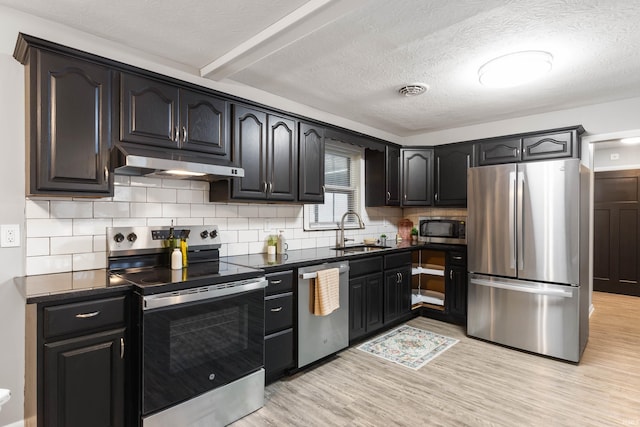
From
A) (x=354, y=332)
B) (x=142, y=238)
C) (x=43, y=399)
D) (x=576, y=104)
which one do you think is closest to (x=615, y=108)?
(x=576, y=104)

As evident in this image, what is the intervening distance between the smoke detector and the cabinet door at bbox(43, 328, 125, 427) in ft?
9.60

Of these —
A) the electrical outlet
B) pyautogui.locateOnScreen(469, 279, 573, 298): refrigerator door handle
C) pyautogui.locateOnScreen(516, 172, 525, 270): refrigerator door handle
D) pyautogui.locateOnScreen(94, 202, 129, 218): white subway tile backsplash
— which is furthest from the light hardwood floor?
the electrical outlet

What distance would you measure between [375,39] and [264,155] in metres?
1.28

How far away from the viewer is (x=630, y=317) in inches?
174

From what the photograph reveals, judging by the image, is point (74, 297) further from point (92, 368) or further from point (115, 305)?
point (92, 368)

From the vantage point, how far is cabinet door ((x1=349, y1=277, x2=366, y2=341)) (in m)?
3.32

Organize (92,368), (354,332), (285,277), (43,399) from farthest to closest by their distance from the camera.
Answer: (354,332) < (285,277) < (92,368) < (43,399)

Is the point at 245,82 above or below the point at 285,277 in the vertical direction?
above

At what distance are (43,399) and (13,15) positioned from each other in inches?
84.1

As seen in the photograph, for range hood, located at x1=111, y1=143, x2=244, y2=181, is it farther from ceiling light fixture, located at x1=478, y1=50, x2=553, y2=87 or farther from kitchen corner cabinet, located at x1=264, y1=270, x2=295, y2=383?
ceiling light fixture, located at x1=478, y1=50, x2=553, y2=87

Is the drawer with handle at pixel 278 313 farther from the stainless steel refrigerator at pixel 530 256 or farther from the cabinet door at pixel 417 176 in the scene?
the cabinet door at pixel 417 176

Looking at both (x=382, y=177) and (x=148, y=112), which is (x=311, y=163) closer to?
(x=382, y=177)

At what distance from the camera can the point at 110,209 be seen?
95.4 inches

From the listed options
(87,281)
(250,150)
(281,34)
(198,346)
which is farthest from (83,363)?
(281,34)
